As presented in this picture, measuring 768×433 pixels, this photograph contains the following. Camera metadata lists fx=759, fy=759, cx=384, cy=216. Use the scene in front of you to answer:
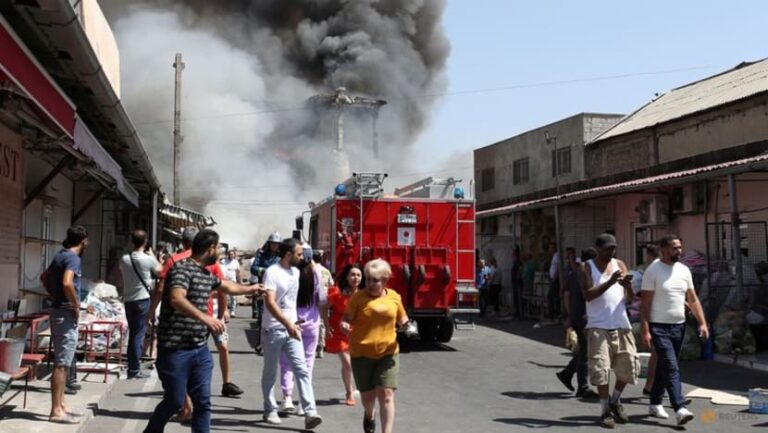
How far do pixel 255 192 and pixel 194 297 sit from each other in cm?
3252

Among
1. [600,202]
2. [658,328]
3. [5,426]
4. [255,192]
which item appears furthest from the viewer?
[255,192]

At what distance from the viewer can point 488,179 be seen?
96.3 feet

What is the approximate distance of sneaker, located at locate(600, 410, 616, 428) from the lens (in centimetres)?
620

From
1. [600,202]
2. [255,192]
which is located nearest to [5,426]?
[600,202]

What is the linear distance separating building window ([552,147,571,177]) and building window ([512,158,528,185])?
1.86m

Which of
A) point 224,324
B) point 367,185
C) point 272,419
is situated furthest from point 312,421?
point 367,185

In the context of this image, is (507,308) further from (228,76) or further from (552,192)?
(228,76)

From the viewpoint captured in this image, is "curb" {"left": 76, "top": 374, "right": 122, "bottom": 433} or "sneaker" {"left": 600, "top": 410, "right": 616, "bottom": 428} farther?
"sneaker" {"left": 600, "top": 410, "right": 616, "bottom": 428}

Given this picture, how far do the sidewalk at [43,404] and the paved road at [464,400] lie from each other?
0.12m

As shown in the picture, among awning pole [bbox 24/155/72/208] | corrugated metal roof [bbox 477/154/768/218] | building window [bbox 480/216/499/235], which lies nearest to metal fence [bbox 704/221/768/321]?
corrugated metal roof [bbox 477/154/768/218]

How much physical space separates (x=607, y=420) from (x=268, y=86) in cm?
3719

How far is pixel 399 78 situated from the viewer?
139ft

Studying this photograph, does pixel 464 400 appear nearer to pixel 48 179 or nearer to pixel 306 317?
pixel 306 317

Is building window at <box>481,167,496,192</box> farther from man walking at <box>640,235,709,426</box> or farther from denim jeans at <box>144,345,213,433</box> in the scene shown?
denim jeans at <box>144,345,213,433</box>
